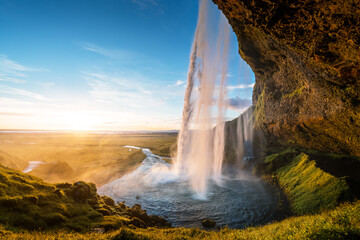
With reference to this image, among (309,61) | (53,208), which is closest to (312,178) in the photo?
→ (309,61)

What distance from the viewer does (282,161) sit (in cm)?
3578

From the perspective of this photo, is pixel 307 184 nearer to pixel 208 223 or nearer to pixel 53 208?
pixel 208 223

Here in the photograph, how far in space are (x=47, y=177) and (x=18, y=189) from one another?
23.4m

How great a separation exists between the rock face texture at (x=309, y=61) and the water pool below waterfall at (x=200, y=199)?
12430mm

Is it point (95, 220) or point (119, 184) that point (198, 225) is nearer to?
point (95, 220)

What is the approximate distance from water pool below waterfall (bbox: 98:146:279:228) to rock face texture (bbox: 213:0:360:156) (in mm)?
12430

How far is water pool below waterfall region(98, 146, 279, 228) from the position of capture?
64.8ft

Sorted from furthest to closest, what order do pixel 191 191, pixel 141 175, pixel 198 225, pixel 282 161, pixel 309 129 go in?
pixel 141 175, pixel 282 161, pixel 191 191, pixel 309 129, pixel 198 225

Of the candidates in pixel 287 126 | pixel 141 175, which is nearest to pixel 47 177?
pixel 141 175

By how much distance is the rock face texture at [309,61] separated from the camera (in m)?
10.4

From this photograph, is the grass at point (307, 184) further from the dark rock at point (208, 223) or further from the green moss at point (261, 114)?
the dark rock at point (208, 223)

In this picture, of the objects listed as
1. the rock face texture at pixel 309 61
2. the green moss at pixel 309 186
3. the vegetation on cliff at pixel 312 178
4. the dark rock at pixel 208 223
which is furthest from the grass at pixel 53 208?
the rock face texture at pixel 309 61

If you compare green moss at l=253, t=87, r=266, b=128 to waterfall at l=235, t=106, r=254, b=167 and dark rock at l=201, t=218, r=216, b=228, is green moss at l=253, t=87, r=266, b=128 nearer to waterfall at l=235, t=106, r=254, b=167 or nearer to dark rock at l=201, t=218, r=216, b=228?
waterfall at l=235, t=106, r=254, b=167

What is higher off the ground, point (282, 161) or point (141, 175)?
point (282, 161)
